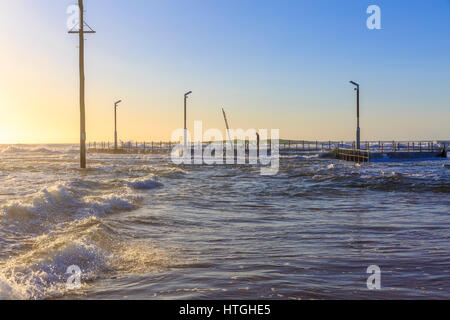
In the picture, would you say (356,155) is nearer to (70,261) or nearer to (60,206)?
(60,206)

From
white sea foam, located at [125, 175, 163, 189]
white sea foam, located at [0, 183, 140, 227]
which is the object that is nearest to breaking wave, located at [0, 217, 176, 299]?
white sea foam, located at [0, 183, 140, 227]

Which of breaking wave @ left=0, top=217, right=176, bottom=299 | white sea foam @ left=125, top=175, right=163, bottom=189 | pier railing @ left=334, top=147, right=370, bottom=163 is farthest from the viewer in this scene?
pier railing @ left=334, top=147, right=370, bottom=163

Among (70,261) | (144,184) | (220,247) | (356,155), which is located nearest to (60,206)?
(70,261)

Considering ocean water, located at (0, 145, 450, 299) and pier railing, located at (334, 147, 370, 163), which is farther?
pier railing, located at (334, 147, 370, 163)

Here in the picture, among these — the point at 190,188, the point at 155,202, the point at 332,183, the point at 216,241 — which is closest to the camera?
the point at 216,241

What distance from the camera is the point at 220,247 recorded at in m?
7.04

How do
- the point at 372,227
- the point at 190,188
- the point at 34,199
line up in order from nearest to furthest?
the point at 372,227 → the point at 34,199 → the point at 190,188

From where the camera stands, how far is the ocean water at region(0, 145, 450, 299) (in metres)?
4.84

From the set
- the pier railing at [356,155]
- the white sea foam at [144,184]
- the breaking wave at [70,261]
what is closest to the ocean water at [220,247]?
the breaking wave at [70,261]

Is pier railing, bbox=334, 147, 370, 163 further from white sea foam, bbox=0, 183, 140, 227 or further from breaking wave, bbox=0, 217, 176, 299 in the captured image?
breaking wave, bbox=0, 217, 176, 299

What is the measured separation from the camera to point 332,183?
64.4 ft

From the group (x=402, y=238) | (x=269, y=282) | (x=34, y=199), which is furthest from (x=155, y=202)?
(x=269, y=282)

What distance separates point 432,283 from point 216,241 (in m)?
3.53

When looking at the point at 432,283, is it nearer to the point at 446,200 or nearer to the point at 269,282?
the point at 269,282
